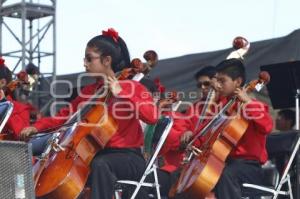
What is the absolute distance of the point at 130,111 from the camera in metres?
6.88

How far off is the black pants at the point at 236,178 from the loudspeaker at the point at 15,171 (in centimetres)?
156

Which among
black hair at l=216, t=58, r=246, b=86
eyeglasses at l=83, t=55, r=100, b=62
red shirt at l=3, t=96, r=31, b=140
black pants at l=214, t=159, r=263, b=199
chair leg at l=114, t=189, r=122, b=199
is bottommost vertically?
chair leg at l=114, t=189, r=122, b=199

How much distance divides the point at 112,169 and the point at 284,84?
1.76m

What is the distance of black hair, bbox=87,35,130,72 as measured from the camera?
7059 mm

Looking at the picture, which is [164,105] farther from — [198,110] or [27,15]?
[27,15]

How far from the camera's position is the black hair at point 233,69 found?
7.34m

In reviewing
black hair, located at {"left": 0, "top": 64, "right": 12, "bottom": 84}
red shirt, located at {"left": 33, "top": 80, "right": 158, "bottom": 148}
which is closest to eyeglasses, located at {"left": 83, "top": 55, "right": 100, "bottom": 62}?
red shirt, located at {"left": 33, "top": 80, "right": 158, "bottom": 148}

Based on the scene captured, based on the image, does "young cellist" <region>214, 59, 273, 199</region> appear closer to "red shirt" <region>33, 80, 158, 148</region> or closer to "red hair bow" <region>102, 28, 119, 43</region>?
"red shirt" <region>33, 80, 158, 148</region>

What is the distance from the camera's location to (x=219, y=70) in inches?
291

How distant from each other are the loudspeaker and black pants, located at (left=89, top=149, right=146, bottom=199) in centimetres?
72

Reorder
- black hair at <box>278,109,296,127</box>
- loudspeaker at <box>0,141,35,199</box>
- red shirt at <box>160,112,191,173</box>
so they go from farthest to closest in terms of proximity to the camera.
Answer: black hair at <box>278,109,296,127</box> < red shirt at <box>160,112,191,173</box> < loudspeaker at <box>0,141,35,199</box>

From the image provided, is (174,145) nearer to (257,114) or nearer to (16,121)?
(257,114)

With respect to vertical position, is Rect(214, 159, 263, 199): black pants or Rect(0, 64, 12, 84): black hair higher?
Rect(0, 64, 12, 84): black hair

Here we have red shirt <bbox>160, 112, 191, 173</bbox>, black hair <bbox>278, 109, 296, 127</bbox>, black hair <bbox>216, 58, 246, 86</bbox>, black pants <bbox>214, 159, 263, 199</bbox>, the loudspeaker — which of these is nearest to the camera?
the loudspeaker
